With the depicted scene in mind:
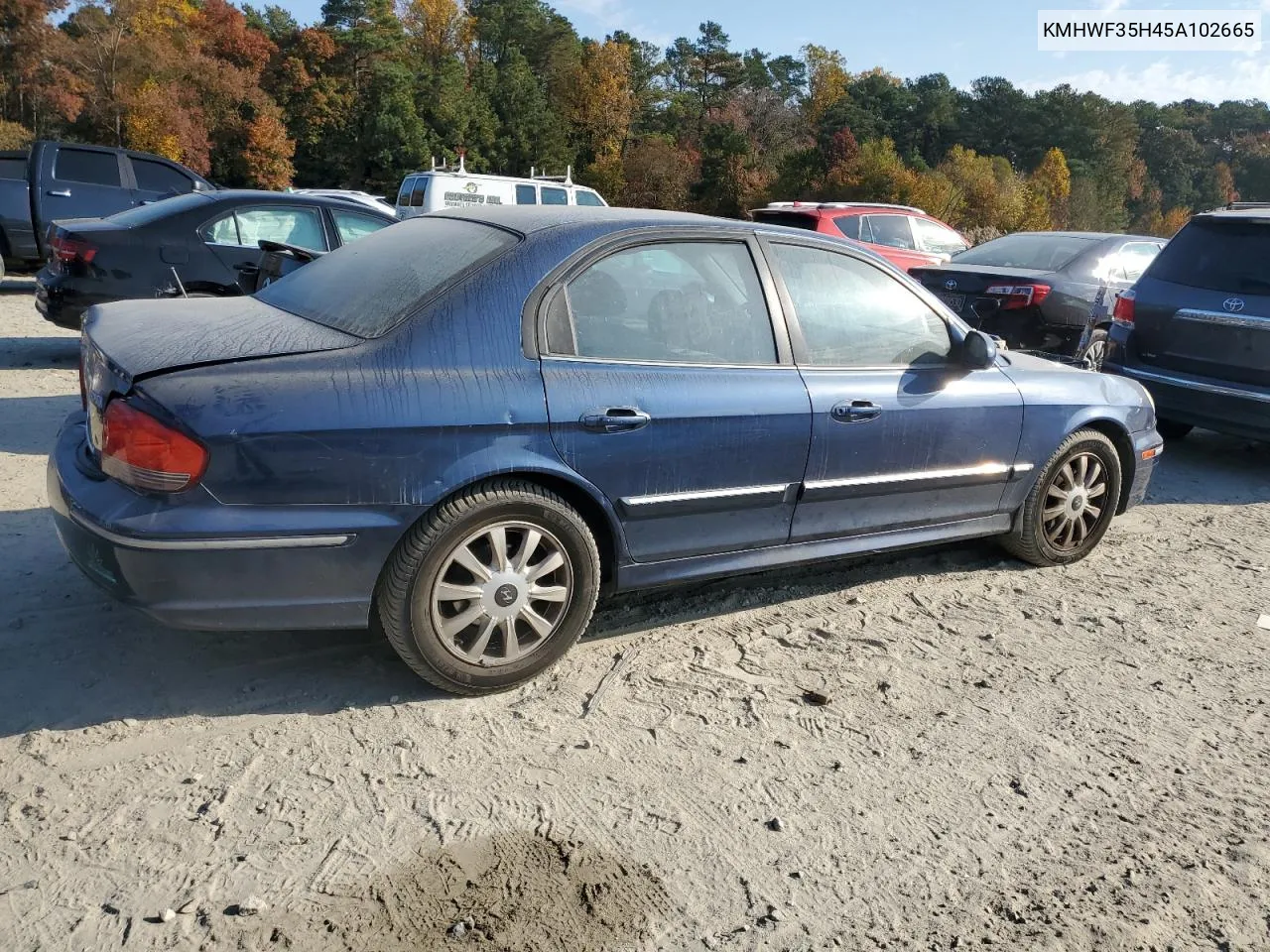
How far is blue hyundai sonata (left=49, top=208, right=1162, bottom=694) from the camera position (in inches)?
120

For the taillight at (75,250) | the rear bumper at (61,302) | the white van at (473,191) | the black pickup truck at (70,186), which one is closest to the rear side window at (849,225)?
the white van at (473,191)

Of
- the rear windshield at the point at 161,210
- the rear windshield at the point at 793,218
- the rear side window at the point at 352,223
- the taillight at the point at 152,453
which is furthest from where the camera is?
the rear windshield at the point at 793,218

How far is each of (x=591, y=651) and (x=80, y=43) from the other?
50.9m

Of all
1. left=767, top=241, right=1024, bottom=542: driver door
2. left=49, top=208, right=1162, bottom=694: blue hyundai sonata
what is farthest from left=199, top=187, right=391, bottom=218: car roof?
left=767, top=241, right=1024, bottom=542: driver door

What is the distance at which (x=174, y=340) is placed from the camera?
11.0ft

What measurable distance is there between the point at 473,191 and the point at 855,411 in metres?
16.5

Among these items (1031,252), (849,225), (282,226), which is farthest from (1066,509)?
(849,225)

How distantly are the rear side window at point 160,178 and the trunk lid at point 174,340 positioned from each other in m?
9.72

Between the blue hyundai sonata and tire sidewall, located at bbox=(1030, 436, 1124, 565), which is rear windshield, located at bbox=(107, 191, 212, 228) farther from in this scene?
tire sidewall, located at bbox=(1030, 436, 1124, 565)

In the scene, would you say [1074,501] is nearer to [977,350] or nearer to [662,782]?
[977,350]

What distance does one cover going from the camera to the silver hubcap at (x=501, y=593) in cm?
335

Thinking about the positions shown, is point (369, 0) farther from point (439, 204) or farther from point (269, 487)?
point (269, 487)

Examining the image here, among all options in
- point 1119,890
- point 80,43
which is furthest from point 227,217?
point 80,43

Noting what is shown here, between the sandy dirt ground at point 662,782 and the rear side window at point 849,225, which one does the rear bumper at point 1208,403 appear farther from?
the rear side window at point 849,225
